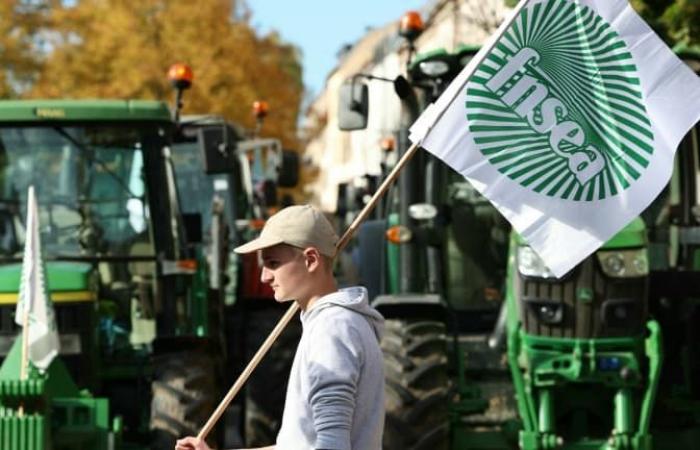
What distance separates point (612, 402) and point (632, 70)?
4398 mm

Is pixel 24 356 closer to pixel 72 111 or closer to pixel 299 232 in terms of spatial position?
pixel 72 111

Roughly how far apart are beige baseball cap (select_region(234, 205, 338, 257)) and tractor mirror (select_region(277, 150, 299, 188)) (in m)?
11.4

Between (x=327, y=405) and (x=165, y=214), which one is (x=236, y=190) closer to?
(x=165, y=214)

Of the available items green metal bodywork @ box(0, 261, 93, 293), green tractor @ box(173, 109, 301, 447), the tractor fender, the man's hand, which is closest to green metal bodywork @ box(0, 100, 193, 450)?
green metal bodywork @ box(0, 261, 93, 293)

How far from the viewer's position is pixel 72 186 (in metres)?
11.3

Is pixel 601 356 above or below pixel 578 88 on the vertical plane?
below

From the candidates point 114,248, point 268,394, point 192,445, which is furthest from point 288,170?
point 192,445

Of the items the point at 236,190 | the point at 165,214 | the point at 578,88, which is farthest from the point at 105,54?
the point at 578,88

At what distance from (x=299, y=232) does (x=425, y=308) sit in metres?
5.67

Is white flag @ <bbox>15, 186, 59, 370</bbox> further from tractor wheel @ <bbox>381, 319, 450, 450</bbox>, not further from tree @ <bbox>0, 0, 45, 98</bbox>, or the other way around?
tree @ <bbox>0, 0, 45, 98</bbox>

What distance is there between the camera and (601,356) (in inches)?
405

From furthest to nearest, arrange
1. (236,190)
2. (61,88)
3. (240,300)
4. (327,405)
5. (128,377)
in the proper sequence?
1. (61,88)
2. (236,190)
3. (240,300)
4. (128,377)
5. (327,405)

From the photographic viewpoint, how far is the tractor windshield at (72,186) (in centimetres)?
1125

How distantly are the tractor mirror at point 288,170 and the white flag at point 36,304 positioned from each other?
23.1ft
